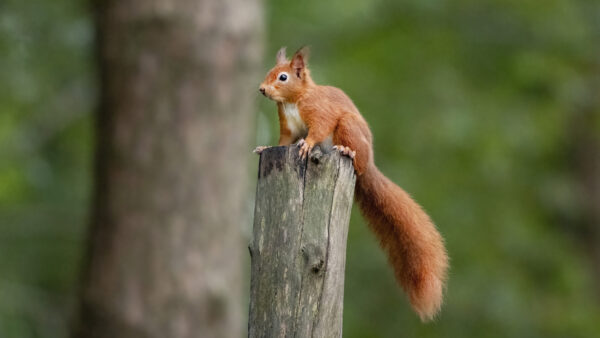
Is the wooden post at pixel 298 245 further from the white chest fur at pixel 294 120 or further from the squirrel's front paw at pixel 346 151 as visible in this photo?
the white chest fur at pixel 294 120

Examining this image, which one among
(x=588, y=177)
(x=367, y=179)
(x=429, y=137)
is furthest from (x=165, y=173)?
(x=588, y=177)

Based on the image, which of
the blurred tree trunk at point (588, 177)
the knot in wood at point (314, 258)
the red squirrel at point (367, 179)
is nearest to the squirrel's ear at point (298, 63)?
the red squirrel at point (367, 179)

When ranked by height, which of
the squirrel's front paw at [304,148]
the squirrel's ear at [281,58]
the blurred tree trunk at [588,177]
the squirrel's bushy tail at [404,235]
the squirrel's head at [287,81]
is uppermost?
the blurred tree trunk at [588,177]

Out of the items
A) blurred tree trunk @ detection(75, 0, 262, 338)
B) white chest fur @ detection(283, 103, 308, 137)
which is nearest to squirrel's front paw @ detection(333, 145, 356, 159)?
white chest fur @ detection(283, 103, 308, 137)

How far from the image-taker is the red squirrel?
248cm

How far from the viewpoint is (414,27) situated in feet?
26.6

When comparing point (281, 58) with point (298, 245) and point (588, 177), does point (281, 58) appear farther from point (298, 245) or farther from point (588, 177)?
point (588, 177)

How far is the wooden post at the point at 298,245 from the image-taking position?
2.16 meters

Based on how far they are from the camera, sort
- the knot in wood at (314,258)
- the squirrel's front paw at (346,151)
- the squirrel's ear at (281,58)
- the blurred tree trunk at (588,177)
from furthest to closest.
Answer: the blurred tree trunk at (588,177) < the squirrel's ear at (281,58) < the squirrel's front paw at (346,151) < the knot in wood at (314,258)

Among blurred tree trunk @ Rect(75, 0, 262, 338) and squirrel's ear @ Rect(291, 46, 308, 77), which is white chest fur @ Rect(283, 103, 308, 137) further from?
blurred tree trunk @ Rect(75, 0, 262, 338)

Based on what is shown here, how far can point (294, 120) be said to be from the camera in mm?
2605

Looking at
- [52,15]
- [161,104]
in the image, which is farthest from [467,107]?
[161,104]

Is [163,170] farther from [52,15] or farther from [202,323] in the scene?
[52,15]

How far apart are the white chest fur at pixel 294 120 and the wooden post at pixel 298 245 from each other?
1.10 ft
